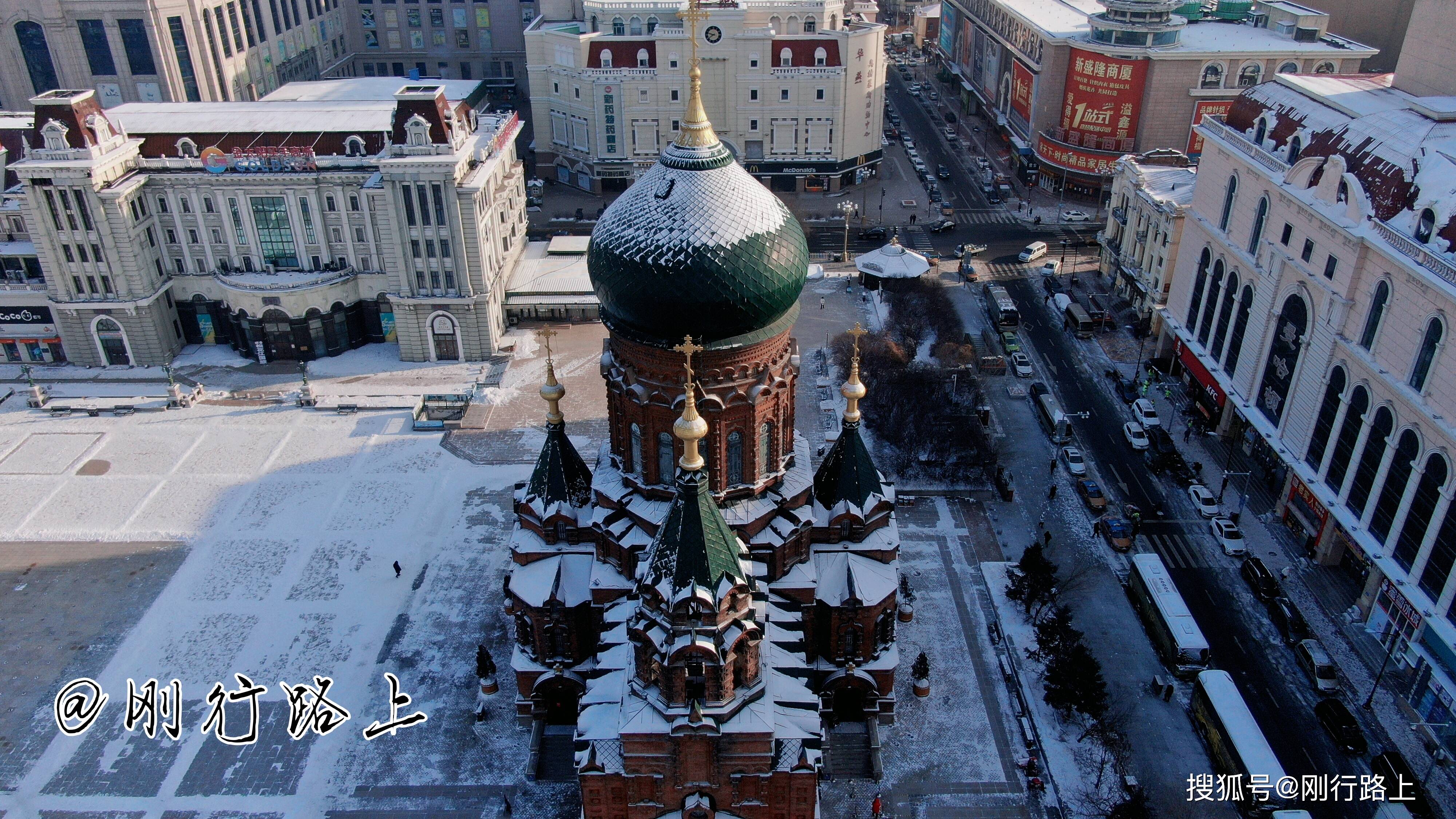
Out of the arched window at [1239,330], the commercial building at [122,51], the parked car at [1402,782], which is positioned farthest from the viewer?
the commercial building at [122,51]

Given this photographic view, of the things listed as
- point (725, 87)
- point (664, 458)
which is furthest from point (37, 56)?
point (664, 458)

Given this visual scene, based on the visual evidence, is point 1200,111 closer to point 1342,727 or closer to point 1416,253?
point 1416,253

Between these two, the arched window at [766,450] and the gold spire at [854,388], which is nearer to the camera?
the arched window at [766,450]

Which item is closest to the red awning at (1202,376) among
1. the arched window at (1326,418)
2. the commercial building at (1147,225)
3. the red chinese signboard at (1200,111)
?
the commercial building at (1147,225)

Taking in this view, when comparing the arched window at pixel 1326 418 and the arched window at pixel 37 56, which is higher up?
the arched window at pixel 37 56

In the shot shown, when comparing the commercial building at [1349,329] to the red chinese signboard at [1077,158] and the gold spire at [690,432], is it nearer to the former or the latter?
the gold spire at [690,432]

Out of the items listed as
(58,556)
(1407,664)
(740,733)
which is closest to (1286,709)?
(1407,664)
